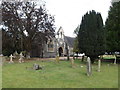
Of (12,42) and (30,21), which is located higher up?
(30,21)

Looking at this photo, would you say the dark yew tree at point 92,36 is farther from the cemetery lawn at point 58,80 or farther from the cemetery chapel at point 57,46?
the cemetery chapel at point 57,46

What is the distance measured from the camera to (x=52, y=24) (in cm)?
3459

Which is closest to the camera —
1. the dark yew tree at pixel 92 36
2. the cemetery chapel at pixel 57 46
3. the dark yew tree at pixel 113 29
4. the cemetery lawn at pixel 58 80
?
the cemetery lawn at pixel 58 80

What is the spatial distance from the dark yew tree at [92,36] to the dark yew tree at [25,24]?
381 inches

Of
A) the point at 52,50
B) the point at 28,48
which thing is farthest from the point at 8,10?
the point at 52,50

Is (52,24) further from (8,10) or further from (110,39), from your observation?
(110,39)

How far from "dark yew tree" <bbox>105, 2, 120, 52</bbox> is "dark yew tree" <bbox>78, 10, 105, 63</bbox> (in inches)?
123

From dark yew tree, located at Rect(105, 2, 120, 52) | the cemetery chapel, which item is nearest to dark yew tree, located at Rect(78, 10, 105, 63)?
dark yew tree, located at Rect(105, 2, 120, 52)

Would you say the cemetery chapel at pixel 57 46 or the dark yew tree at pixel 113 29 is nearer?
the dark yew tree at pixel 113 29

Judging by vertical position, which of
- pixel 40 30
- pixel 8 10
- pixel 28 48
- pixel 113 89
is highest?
pixel 8 10

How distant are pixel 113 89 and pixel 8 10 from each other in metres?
26.5

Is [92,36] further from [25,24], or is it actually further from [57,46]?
[57,46]

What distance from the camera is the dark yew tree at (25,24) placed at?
3066cm

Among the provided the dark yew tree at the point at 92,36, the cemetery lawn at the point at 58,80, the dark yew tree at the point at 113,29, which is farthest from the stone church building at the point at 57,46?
the cemetery lawn at the point at 58,80
